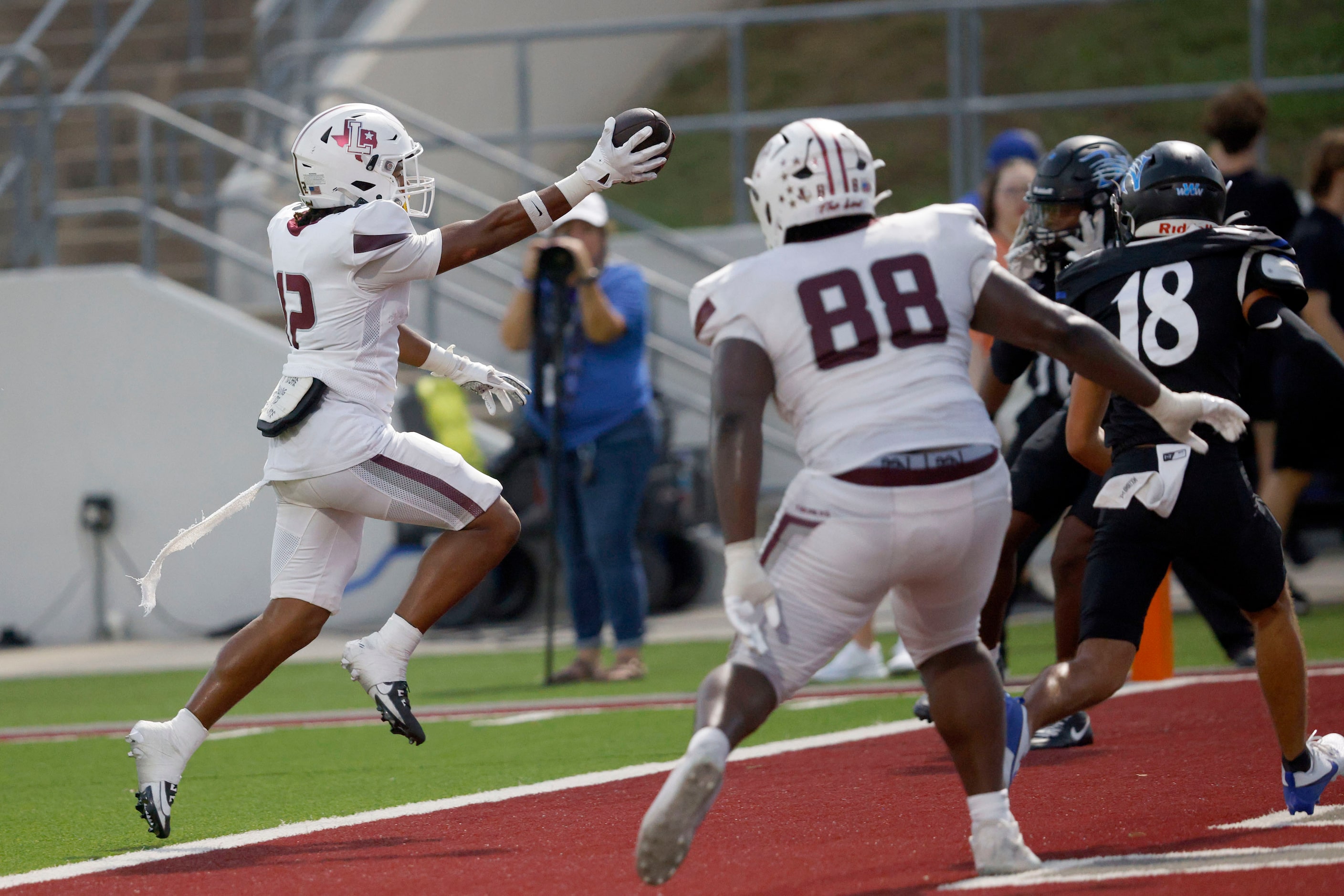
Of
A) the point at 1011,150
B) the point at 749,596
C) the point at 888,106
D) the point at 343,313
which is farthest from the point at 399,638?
the point at 888,106

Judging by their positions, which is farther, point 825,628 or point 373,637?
point 373,637

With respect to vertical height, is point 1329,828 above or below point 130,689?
above

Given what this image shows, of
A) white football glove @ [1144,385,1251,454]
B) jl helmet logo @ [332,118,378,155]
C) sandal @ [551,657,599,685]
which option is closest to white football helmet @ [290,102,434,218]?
jl helmet logo @ [332,118,378,155]

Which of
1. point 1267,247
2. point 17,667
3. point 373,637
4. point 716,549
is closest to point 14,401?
point 17,667

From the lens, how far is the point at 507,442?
1191 cm

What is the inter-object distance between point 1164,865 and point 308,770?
3135 mm

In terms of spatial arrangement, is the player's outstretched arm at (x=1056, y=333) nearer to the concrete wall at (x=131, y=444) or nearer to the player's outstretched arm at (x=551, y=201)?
the player's outstretched arm at (x=551, y=201)

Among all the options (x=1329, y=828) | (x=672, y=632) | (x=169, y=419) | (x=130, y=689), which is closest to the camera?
(x=1329, y=828)

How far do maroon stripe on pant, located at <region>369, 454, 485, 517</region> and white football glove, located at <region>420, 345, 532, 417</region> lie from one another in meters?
0.56

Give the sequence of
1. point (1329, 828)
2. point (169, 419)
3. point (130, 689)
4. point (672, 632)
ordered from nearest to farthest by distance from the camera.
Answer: point (1329, 828)
point (130, 689)
point (672, 632)
point (169, 419)

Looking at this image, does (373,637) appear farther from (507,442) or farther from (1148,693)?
(507,442)

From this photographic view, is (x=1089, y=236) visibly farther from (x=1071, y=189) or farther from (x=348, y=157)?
(x=348, y=157)

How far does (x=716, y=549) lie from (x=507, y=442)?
146 centimetres

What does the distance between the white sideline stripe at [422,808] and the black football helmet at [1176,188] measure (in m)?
2.20
